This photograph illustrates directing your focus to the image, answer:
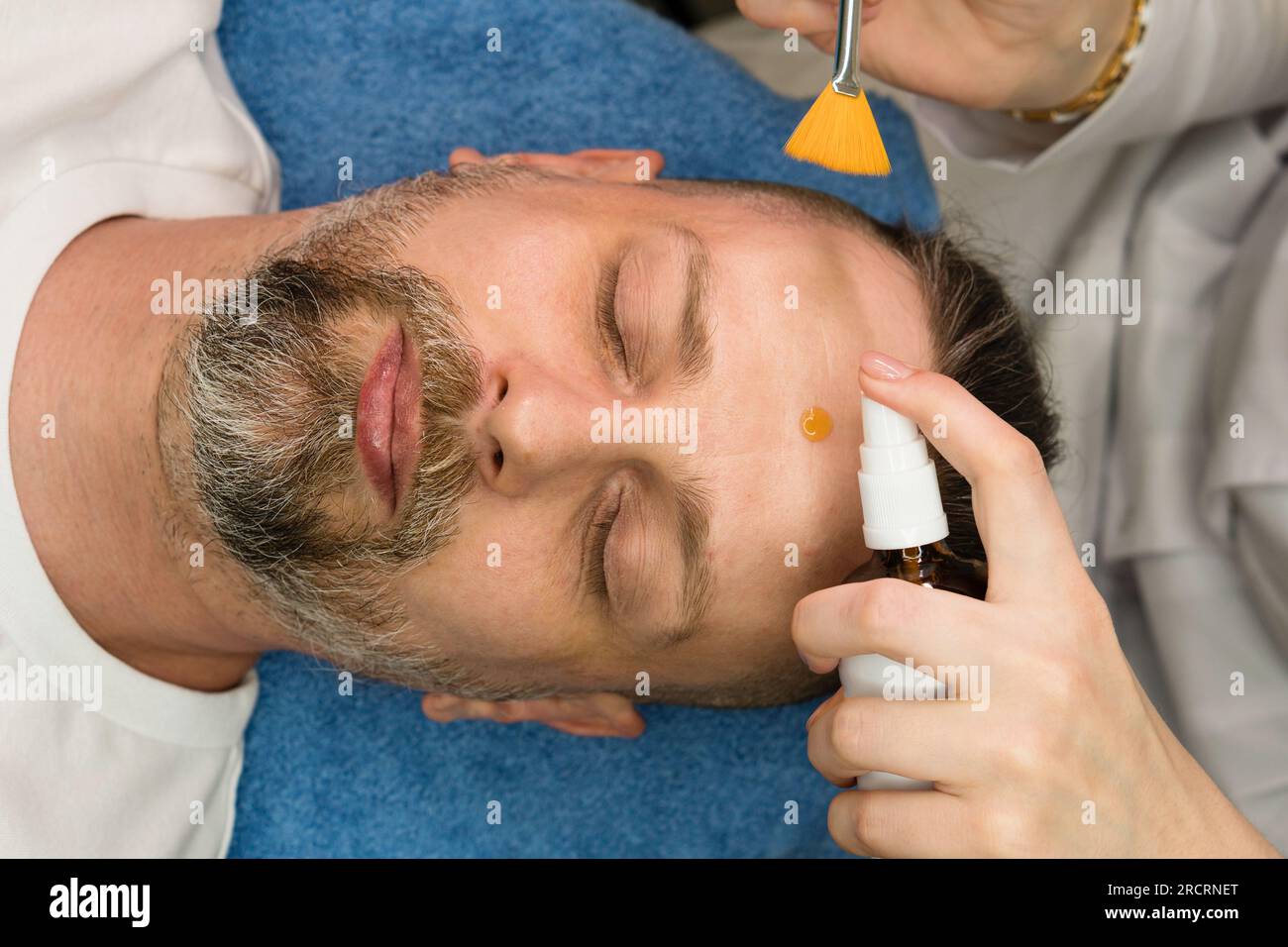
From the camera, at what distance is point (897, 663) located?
0.73 metres

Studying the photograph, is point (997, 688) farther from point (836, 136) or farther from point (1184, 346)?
point (1184, 346)

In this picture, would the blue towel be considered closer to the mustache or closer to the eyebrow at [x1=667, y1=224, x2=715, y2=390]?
the mustache

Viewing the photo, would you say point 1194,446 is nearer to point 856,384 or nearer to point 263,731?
point 856,384

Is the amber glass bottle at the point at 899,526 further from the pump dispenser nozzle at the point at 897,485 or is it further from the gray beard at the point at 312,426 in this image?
the gray beard at the point at 312,426

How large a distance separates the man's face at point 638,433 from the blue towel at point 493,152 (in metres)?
0.37

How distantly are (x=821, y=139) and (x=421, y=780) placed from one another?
0.85 meters

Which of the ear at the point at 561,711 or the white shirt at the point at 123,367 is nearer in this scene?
the white shirt at the point at 123,367

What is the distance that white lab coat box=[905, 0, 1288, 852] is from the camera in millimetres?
1118

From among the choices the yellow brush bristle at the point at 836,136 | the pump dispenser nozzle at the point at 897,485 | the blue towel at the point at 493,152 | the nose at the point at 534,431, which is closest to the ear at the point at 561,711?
the blue towel at the point at 493,152

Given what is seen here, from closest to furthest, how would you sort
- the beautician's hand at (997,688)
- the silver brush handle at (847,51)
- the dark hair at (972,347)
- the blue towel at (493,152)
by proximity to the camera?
1. the beautician's hand at (997,688)
2. the silver brush handle at (847,51)
3. the dark hair at (972,347)
4. the blue towel at (493,152)

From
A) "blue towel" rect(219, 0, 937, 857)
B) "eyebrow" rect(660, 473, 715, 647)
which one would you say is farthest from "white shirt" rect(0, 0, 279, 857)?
"eyebrow" rect(660, 473, 715, 647)

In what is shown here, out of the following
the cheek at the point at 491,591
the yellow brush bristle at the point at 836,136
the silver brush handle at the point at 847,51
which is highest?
the silver brush handle at the point at 847,51

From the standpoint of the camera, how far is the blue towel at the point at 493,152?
1.22 meters
